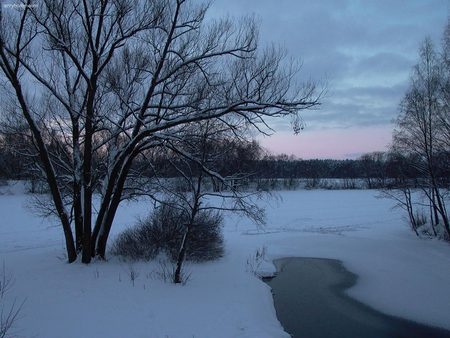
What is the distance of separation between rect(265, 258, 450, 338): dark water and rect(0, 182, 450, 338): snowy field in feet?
1.70

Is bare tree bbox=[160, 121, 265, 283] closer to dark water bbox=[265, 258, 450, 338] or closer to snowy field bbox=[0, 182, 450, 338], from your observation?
snowy field bbox=[0, 182, 450, 338]

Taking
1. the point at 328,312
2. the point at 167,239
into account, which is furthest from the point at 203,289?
the point at 167,239

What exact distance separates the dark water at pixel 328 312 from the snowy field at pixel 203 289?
52 cm

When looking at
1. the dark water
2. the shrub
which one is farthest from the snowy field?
the shrub

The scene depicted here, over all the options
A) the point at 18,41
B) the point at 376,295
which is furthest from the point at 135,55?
the point at 376,295

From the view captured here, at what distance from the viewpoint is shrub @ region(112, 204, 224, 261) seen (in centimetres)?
1691

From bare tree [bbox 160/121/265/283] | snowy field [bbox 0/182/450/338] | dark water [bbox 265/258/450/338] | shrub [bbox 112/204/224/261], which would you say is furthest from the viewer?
shrub [bbox 112/204/224/261]

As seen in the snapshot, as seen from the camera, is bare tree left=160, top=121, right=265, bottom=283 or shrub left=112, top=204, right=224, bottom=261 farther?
shrub left=112, top=204, right=224, bottom=261

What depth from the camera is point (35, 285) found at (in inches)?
478

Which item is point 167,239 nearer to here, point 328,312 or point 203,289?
point 203,289

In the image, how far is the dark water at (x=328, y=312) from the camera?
11070 mm

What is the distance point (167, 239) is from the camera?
17.5 m

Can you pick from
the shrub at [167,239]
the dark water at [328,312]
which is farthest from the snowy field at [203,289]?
the shrub at [167,239]

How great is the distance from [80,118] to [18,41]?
3695mm
